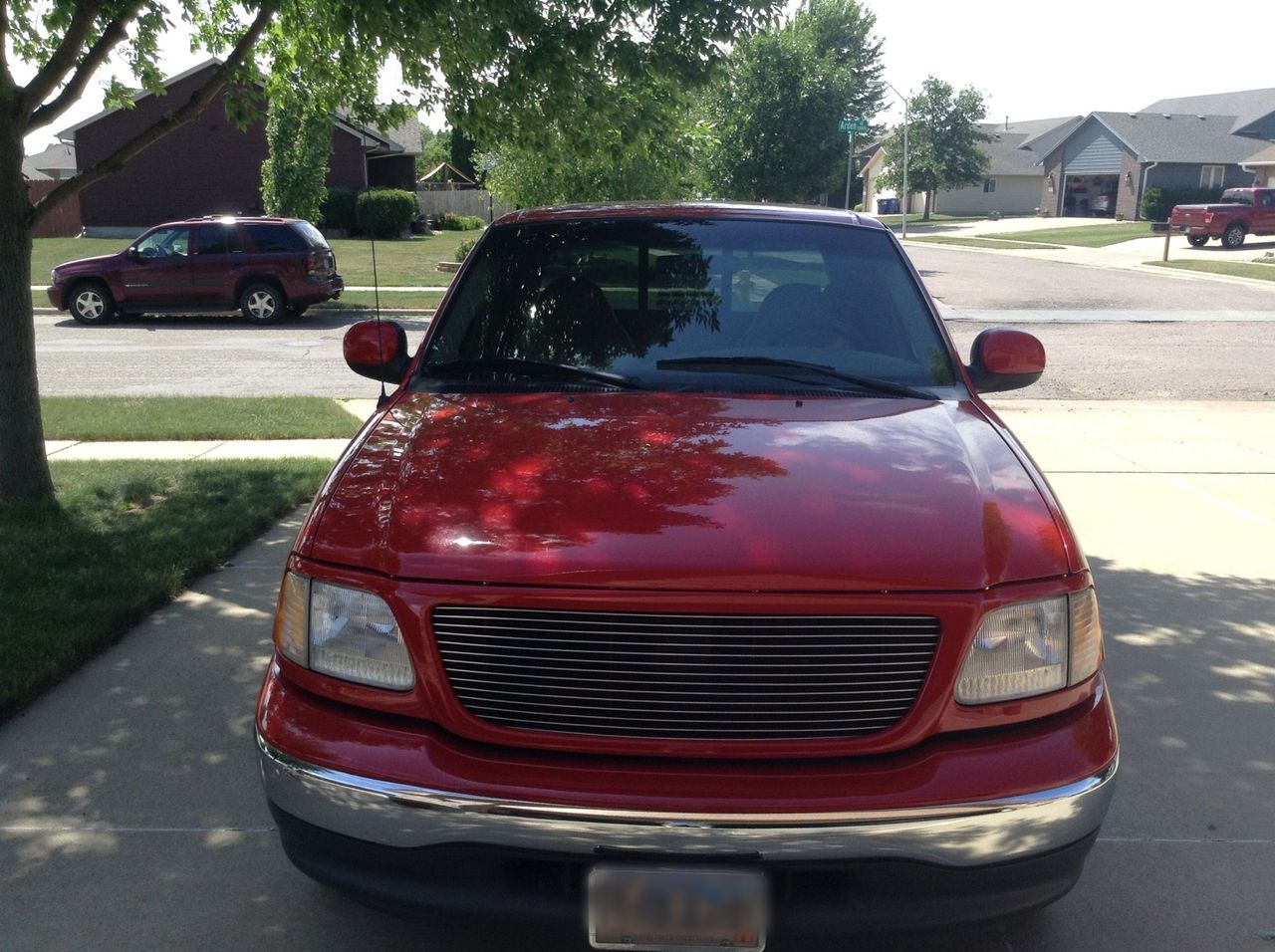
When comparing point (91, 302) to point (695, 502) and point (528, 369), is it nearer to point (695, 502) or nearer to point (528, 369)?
point (528, 369)

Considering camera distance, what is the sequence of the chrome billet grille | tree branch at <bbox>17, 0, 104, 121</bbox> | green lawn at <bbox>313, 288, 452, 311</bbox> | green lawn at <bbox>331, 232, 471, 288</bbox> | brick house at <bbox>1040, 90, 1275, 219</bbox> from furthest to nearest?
brick house at <bbox>1040, 90, 1275, 219</bbox>
green lawn at <bbox>331, 232, 471, 288</bbox>
green lawn at <bbox>313, 288, 452, 311</bbox>
tree branch at <bbox>17, 0, 104, 121</bbox>
the chrome billet grille

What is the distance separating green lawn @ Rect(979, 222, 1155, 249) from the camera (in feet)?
151

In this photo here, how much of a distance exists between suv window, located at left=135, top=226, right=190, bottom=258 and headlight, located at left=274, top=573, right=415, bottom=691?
1915cm

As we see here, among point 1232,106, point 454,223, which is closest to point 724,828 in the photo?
point 454,223

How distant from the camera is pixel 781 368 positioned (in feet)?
12.2

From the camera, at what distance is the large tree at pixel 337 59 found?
6.69 m

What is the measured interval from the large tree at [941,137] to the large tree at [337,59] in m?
61.2

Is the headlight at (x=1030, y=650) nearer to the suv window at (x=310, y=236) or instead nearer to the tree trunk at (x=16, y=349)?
the tree trunk at (x=16, y=349)

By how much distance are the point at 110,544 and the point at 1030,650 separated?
5.10 m

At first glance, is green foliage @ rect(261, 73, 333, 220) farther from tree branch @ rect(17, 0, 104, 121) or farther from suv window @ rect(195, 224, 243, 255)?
tree branch @ rect(17, 0, 104, 121)

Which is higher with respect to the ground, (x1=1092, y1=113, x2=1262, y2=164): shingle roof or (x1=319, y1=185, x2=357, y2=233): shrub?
(x1=1092, y1=113, x2=1262, y2=164): shingle roof

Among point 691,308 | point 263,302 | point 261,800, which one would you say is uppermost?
point 691,308

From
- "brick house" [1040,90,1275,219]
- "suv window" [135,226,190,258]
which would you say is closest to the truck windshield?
"suv window" [135,226,190,258]

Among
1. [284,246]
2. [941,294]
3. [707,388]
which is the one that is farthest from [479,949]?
[941,294]
